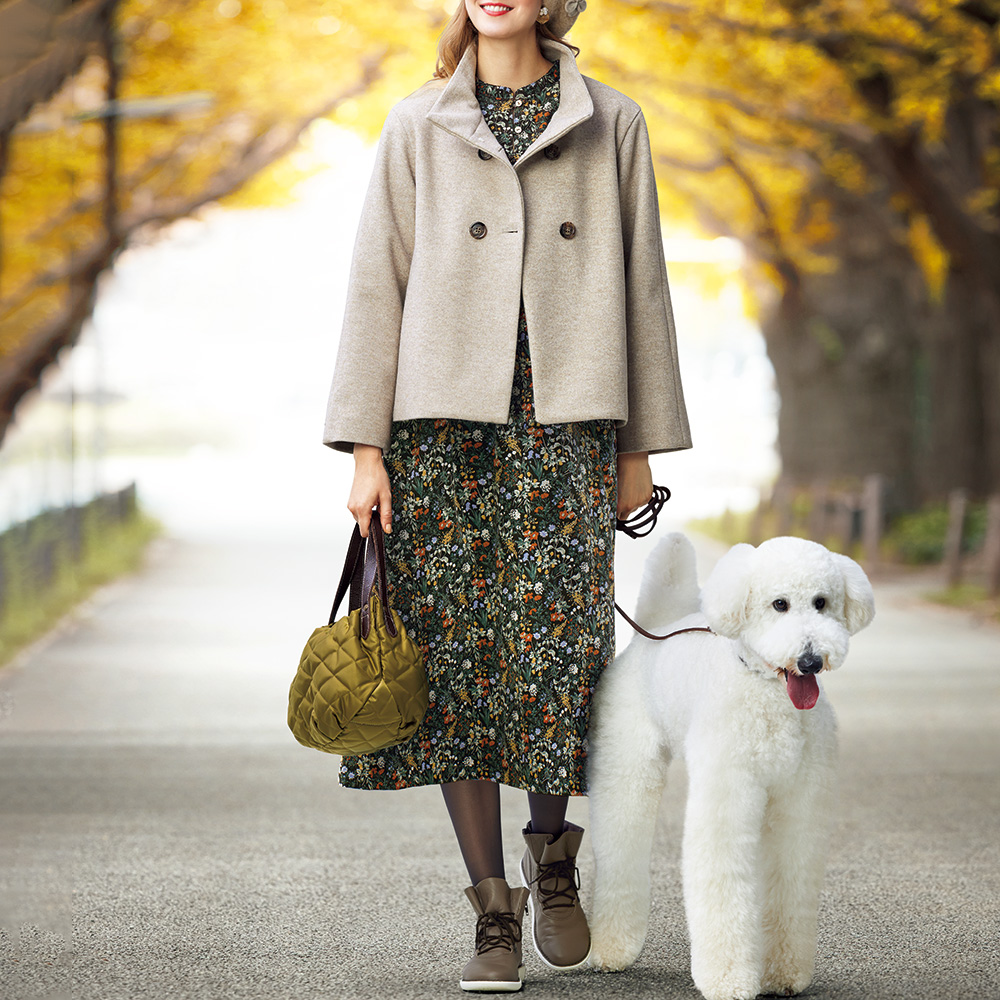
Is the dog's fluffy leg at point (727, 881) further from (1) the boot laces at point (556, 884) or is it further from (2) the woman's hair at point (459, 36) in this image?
(2) the woman's hair at point (459, 36)

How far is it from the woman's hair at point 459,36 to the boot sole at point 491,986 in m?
1.94

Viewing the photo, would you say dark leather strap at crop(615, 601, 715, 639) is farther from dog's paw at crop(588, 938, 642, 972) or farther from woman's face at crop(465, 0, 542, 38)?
woman's face at crop(465, 0, 542, 38)

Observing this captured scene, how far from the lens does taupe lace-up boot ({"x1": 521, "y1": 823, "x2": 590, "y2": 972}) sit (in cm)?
303

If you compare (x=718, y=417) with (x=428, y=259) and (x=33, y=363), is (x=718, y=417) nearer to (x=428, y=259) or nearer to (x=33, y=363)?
(x=33, y=363)

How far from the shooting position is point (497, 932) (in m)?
2.98

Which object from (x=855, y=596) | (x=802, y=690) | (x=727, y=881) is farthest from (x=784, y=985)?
(x=855, y=596)

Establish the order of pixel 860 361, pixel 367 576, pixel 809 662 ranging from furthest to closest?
pixel 860 361 → pixel 367 576 → pixel 809 662

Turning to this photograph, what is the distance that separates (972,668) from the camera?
8.12 m

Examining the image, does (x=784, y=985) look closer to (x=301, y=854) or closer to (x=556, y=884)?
(x=556, y=884)

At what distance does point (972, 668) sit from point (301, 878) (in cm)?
532

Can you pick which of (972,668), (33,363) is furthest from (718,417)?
(972,668)

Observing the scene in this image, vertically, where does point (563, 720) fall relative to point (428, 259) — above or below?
below

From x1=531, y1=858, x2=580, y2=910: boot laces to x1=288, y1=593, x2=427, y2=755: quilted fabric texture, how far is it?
19.0 inches

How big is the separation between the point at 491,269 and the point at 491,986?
4.86 feet
